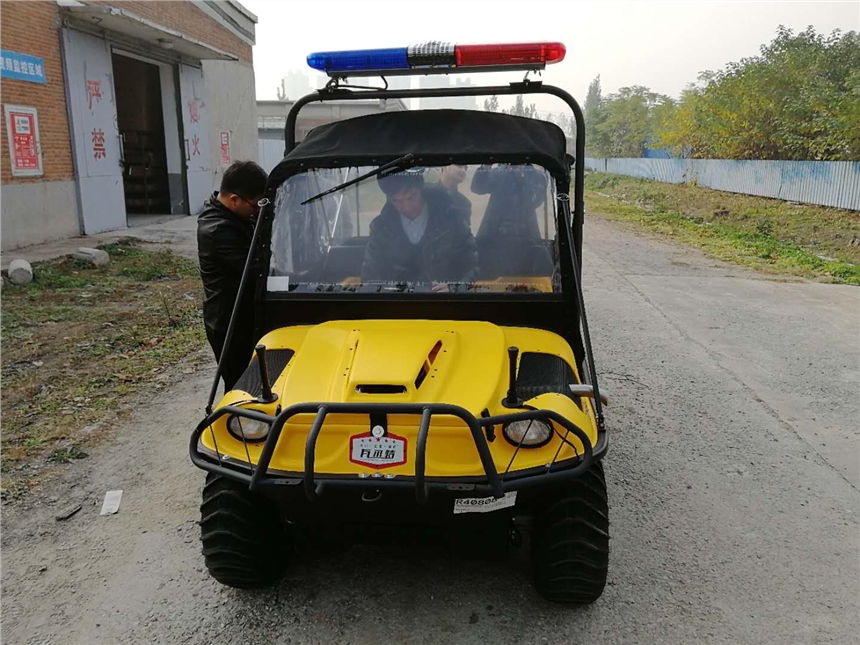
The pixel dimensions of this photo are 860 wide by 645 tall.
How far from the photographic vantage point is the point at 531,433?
247cm

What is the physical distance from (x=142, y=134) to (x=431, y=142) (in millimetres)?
16174

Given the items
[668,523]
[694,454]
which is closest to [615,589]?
[668,523]

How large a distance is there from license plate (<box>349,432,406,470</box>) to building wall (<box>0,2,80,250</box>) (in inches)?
432

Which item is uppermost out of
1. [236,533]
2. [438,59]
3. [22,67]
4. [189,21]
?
[189,21]

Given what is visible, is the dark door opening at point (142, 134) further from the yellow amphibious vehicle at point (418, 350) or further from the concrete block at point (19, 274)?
the yellow amphibious vehicle at point (418, 350)

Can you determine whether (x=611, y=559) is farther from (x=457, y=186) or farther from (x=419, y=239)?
(x=457, y=186)

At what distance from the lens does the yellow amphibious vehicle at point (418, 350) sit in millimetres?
2418

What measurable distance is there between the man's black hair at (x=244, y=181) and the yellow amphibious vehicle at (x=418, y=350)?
52 cm

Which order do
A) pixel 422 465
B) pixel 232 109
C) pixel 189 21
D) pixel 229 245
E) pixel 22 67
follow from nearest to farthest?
pixel 422 465 → pixel 229 245 → pixel 22 67 → pixel 189 21 → pixel 232 109

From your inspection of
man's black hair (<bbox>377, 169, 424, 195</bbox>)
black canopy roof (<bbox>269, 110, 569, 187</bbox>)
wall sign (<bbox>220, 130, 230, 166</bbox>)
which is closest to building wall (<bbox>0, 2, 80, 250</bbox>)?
wall sign (<bbox>220, 130, 230, 166</bbox>)

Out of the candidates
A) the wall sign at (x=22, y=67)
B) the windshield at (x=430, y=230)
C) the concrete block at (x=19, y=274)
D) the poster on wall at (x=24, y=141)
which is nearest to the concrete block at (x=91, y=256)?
the concrete block at (x=19, y=274)

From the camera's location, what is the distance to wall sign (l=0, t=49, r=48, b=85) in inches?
434

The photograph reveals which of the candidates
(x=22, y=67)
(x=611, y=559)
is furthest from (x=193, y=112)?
(x=611, y=559)

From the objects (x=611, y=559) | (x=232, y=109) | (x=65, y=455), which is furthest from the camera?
(x=232, y=109)
